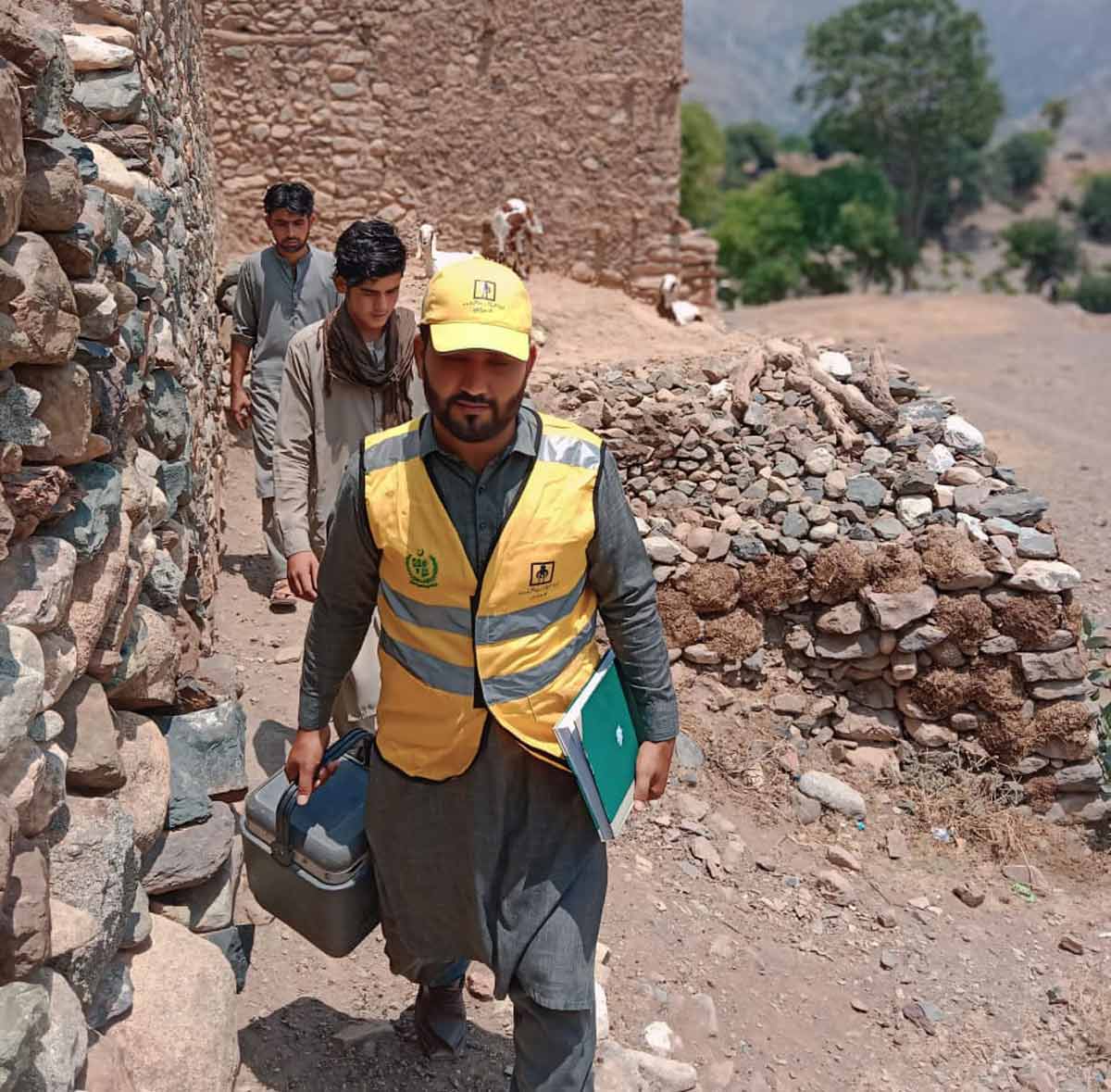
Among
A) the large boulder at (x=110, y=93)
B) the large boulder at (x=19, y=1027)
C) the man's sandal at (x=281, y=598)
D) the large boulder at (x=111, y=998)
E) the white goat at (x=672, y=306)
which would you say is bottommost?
the man's sandal at (x=281, y=598)

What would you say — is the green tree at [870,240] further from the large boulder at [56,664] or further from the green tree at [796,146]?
the green tree at [796,146]

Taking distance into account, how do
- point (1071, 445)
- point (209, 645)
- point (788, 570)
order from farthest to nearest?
point (1071, 445) < point (788, 570) < point (209, 645)

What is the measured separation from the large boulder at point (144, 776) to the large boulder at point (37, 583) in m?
0.47

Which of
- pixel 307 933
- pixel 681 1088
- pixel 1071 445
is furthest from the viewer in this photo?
pixel 1071 445

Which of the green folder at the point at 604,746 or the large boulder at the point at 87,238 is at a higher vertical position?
the large boulder at the point at 87,238

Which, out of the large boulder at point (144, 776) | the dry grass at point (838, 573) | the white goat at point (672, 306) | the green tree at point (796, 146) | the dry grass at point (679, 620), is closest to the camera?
A: the large boulder at point (144, 776)

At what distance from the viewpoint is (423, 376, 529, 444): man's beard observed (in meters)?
1.84

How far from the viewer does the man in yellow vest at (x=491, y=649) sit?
1.88m

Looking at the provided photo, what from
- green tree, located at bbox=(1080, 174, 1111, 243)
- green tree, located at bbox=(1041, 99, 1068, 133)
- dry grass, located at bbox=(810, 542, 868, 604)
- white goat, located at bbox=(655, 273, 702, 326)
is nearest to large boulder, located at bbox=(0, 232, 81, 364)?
dry grass, located at bbox=(810, 542, 868, 604)

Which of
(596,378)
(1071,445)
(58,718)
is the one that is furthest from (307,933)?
(1071,445)

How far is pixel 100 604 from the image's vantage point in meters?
2.00

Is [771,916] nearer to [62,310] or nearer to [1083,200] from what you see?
[62,310]

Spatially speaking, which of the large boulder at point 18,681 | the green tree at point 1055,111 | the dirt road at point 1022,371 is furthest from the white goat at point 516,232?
the green tree at point 1055,111

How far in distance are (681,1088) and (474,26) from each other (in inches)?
286
